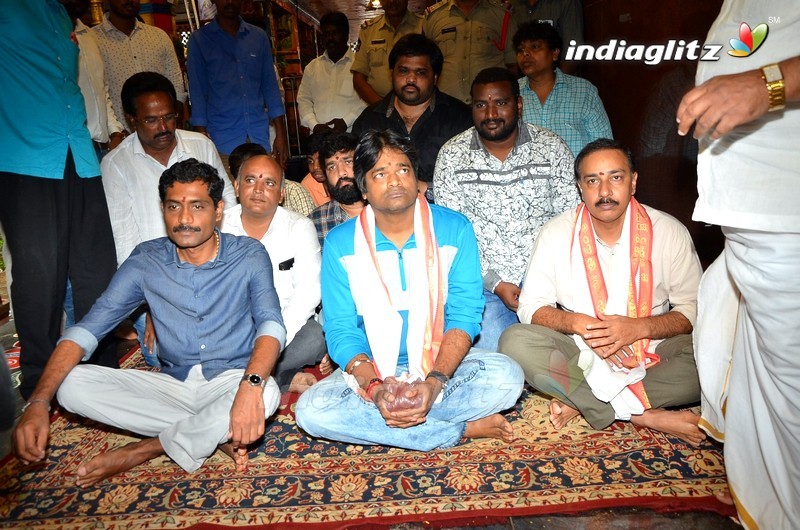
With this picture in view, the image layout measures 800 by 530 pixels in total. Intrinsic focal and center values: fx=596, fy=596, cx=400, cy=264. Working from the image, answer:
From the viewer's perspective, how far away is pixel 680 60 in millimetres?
4125

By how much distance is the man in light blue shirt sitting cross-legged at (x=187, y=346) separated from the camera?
258cm

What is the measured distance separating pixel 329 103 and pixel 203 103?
1274mm

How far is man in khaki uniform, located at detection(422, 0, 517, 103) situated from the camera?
17.0 feet

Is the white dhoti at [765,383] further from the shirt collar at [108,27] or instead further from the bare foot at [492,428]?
the shirt collar at [108,27]

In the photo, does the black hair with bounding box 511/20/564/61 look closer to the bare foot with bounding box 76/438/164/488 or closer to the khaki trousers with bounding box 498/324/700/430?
the khaki trousers with bounding box 498/324/700/430

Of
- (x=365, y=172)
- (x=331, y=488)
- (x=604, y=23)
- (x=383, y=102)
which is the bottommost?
(x=331, y=488)

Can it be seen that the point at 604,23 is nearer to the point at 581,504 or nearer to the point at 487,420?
the point at 487,420

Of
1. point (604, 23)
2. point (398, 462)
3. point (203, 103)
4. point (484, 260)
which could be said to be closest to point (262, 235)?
point (484, 260)

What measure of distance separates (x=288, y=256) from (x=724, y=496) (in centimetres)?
250

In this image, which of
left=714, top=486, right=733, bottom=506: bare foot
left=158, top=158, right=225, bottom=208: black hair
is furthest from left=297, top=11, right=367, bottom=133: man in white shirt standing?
left=714, top=486, right=733, bottom=506: bare foot

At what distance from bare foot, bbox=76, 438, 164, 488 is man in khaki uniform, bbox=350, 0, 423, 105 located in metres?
3.68

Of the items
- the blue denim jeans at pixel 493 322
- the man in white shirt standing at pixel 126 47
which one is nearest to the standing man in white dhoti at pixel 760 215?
the blue denim jeans at pixel 493 322

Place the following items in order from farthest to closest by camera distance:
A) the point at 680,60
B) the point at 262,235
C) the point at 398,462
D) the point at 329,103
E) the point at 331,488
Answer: the point at 329,103 → the point at 680,60 → the point at 262,235 → the point at 398,462 → the point at 331,488

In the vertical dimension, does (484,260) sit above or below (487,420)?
above
